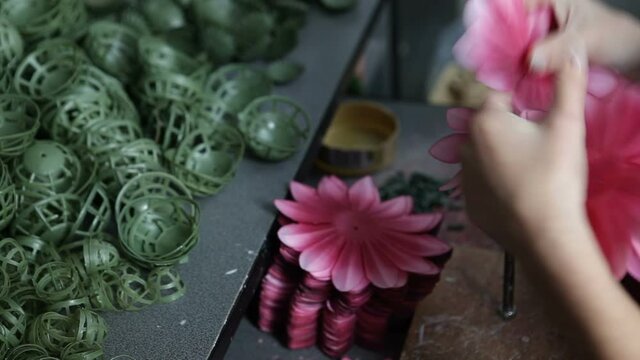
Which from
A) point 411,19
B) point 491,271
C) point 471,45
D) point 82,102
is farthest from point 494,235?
point 411,19

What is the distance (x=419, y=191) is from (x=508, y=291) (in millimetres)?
249

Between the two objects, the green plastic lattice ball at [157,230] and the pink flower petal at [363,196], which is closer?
the green plastic lattice ball at [157,230]

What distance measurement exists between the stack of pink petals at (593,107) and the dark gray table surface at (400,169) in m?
0.25

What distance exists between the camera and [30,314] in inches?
24.9

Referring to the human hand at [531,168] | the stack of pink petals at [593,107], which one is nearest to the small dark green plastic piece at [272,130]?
the stack of pink petals at [593,107]

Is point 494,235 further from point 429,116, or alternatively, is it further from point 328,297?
point 429,116

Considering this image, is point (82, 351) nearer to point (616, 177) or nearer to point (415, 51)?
point (616, 177)

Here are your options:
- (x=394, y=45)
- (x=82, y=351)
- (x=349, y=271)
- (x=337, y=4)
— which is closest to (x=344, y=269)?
(x=349, y=271)

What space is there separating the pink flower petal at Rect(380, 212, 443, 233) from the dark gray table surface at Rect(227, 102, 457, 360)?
0.11 meters

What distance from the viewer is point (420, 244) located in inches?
29.1

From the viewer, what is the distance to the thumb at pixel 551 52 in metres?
0.59

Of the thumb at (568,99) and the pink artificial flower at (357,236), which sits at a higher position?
the thumb at (568,99)

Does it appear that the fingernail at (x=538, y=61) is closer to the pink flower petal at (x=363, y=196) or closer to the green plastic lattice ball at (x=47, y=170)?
the pink flower petal at (x=363, y=196)

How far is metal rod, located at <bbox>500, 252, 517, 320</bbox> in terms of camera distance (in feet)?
2.35
